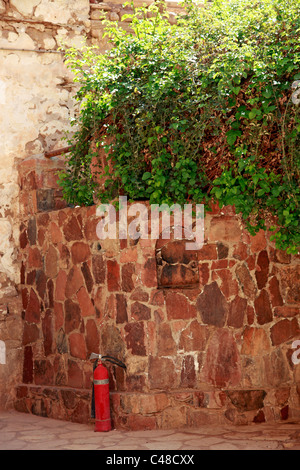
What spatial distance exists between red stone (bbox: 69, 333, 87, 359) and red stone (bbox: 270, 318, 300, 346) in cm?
206

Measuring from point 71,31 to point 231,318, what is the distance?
4554 millimetres

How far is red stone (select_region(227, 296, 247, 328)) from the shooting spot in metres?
6.27

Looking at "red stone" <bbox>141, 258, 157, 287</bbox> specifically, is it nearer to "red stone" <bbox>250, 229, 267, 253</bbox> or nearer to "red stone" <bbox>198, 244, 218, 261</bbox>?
"red stone" <bbox>198, 244, 218, 261</bbox>

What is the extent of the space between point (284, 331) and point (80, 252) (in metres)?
2.40

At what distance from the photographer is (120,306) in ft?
20.7

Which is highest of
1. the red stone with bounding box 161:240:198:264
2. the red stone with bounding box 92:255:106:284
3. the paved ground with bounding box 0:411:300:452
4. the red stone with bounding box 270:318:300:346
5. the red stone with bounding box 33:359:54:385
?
the red stone with bounding box 161:240:198:264

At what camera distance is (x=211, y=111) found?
5.82m

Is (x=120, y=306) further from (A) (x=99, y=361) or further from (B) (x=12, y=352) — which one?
(B) (x=12, y=352)

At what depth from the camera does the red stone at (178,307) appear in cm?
616

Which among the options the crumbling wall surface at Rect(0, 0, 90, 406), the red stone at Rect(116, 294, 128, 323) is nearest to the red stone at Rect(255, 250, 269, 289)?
the red stone at Rect(116, 294, 128, 323)

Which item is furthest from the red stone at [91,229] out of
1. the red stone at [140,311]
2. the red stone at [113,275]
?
the red stone at [140,311]

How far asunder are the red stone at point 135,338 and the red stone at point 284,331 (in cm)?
139

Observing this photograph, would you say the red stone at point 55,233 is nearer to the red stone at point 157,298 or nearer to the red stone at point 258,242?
the red stone at point 157,298

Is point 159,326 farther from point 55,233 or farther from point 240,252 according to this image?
point 55,233
